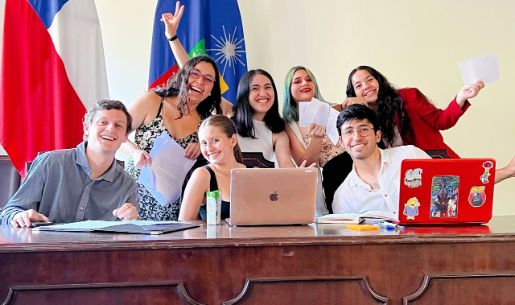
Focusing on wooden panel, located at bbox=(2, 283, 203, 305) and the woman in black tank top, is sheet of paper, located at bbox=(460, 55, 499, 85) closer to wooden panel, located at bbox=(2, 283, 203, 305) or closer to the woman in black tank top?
the woman in black tank top

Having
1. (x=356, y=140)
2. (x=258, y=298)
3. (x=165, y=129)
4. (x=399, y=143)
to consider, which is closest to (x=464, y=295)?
(x=258, y=298)

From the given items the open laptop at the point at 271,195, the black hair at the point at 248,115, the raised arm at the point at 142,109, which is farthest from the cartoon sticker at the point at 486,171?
the raised arm at the point at 142,109

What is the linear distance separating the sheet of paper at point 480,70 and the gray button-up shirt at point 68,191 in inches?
65.3

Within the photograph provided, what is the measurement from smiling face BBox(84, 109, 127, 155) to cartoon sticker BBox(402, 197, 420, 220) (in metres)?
1.04

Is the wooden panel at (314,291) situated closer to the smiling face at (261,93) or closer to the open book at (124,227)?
the open book at (124,227)

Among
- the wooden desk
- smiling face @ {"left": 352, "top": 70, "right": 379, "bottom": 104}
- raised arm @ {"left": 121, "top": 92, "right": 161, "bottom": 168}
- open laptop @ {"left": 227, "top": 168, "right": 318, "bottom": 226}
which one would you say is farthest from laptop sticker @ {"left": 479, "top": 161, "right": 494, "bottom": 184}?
raised arm @ {"left": 121, "top": 92, "right": 161, "bottom": 168}

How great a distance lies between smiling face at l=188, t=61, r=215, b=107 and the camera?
2.56 metres

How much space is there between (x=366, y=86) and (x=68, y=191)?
1533mm

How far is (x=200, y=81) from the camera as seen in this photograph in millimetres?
2564

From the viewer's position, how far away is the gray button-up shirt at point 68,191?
6.23 ft

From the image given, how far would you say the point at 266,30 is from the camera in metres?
3.79

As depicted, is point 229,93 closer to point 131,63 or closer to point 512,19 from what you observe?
point 131,63

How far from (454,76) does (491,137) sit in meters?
0.46

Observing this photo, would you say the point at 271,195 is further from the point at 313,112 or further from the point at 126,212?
the point at 313,112
